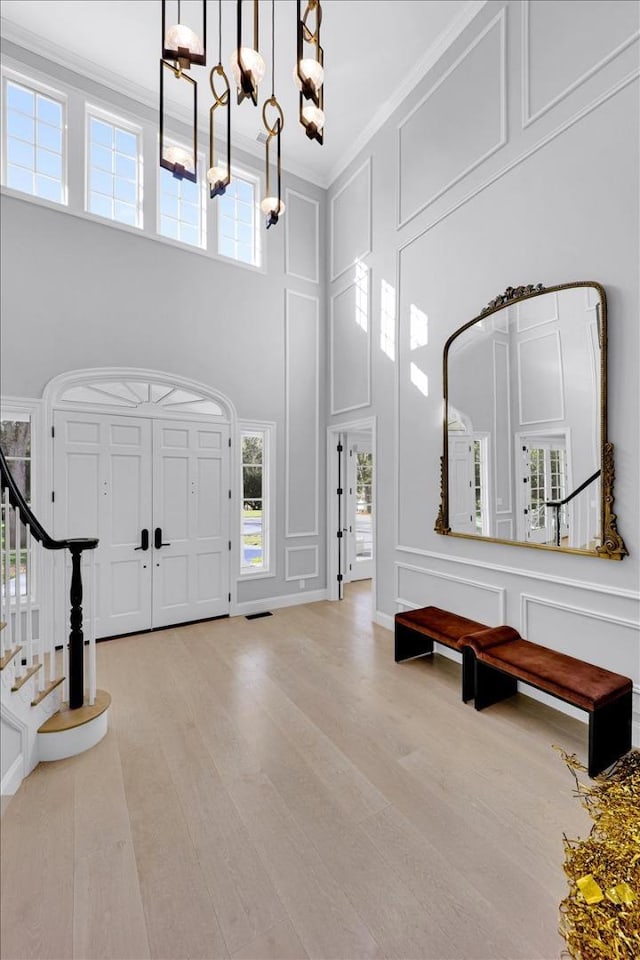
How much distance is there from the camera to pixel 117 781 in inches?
91.4

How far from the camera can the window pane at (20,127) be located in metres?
4.13

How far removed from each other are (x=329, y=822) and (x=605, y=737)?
5.31 feet

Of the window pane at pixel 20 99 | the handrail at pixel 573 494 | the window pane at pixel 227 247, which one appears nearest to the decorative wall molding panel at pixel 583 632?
the handrail at pixel 573 494

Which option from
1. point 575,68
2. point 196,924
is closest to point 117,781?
point 196,924

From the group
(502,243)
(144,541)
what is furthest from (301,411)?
(502,243)

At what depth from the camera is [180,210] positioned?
500 centimetres

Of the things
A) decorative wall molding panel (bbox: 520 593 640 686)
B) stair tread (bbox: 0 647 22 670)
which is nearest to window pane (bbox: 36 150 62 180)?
stair tread (bbox: 0 647 22 670)

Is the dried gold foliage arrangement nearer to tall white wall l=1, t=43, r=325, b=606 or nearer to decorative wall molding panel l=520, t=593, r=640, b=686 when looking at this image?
decorative wall molding panel l=520, t=593, r=640, b=686

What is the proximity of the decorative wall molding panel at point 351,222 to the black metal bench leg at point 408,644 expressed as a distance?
413cm

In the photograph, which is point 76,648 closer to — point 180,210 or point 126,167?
point 180,210

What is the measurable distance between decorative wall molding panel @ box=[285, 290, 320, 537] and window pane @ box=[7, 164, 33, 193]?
110 inches

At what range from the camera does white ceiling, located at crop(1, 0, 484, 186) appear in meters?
3.84

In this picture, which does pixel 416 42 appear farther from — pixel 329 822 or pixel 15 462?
pixel 329 822

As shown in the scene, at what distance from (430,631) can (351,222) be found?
4780 millimetres
